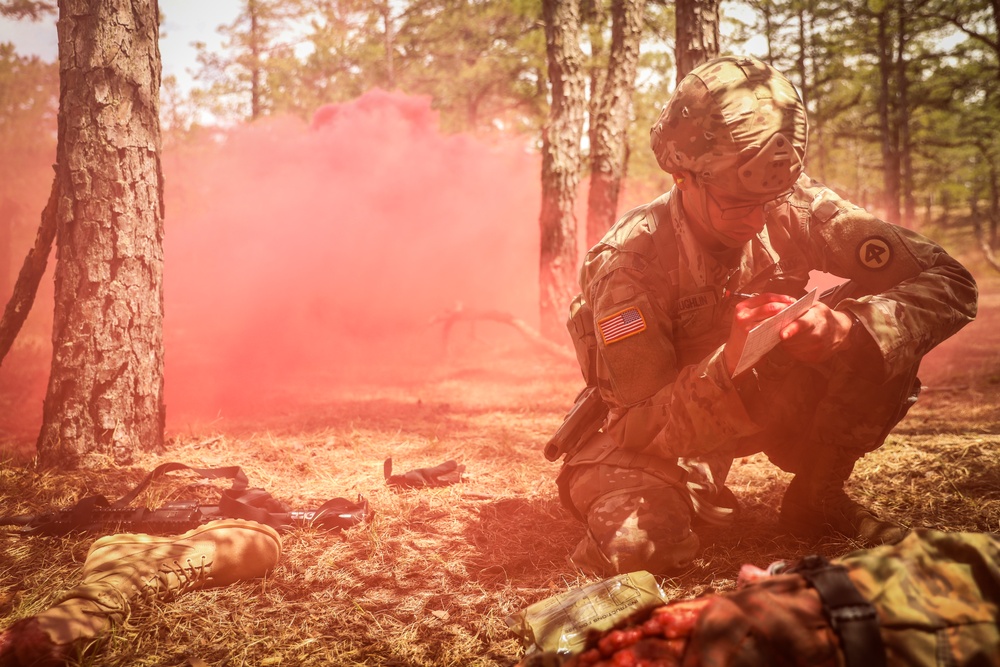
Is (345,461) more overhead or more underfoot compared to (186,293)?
more underfoot

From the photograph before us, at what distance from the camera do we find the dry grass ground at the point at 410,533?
2.58 metres

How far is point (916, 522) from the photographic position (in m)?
3.27

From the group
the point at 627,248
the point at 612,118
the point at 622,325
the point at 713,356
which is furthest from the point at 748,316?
the point at 612,118

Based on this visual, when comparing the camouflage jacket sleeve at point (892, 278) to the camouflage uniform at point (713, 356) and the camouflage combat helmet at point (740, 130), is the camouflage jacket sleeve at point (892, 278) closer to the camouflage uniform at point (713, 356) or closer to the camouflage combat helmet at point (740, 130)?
the camouflage uniform at point (713, 356)

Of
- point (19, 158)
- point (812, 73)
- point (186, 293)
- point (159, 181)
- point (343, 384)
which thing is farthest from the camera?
point (812, 73)

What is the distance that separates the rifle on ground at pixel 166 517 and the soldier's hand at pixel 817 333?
2.44 m

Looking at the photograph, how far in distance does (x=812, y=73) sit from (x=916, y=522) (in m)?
22.9

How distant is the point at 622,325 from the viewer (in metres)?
2.94

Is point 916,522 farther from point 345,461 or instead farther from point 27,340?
point 27,340

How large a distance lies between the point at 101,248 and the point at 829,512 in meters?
4.68

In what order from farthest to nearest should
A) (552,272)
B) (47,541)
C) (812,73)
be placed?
(812,73) < (552,272) < (47,541)

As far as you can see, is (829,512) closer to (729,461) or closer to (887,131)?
(729,461)

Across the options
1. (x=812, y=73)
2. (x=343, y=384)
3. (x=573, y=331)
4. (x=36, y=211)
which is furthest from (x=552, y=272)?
(x=812, y=73)

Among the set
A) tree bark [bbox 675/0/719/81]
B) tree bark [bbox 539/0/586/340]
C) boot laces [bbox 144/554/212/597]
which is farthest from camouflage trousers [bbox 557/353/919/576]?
tree bark [bbox 539/0/586/340]
